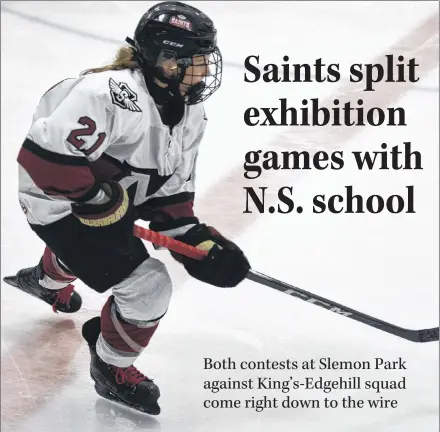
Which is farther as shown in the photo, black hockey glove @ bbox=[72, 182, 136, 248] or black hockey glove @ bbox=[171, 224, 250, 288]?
black hockey glove @ bbox=[171, 224, 250, 288]

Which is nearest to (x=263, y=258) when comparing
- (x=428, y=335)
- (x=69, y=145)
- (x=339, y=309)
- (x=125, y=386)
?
(x=339, y=309)

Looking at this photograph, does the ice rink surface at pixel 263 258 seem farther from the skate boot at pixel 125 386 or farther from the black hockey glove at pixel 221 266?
the black hockey glove at pixel 221 266

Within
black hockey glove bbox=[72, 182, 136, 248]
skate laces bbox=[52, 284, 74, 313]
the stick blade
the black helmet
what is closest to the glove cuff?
black hockey glove bbox=[72, 182, 136, 248]

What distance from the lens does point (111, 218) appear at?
1880 mm

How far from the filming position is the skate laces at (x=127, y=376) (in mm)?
2074

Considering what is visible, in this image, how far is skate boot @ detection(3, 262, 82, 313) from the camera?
7.75 ft

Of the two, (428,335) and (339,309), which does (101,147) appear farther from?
(428,335)

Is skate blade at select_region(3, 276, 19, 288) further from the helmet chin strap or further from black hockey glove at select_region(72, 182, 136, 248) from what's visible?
the helmet chin strap

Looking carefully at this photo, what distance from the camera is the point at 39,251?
8.07 feet

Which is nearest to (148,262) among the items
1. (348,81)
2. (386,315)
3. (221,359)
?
(221,359)

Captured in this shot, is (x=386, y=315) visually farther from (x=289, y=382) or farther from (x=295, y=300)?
(x=289, y=382)

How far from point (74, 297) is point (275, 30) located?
4.45 feet

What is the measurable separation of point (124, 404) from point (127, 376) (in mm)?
64

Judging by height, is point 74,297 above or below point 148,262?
below
